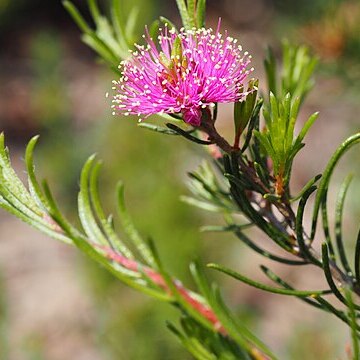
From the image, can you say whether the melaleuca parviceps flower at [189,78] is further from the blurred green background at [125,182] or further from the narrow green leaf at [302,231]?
the blurred green background at [125,182]

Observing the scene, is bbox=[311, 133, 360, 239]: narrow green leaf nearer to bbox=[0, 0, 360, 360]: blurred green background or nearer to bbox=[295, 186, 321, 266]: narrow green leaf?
bbox=[295, 186, 321, 266]: narrow green leaf

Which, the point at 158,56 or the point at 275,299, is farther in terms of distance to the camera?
Result: the point at 275,299

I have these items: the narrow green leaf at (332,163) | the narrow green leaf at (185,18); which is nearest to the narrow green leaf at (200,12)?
the narrow green leaf at (185,18)

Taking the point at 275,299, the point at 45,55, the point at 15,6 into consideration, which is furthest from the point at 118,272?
the point at 15,6

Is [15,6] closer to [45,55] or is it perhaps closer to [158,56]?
[45,55]

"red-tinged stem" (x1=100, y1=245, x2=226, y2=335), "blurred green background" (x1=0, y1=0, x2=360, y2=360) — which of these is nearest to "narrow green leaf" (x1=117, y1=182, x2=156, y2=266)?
"red-tinged stem" (x1=100, y1=245, x2=226, y2=335)

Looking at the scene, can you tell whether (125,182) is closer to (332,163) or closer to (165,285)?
Result: (165,285)

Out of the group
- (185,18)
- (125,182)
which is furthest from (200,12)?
(125,182)
